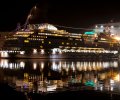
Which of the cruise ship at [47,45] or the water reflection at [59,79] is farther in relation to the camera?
the cruise ship at [47,45]

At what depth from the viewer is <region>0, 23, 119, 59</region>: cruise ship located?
5853 centimetres

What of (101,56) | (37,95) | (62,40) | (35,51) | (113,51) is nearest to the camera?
(37,95)

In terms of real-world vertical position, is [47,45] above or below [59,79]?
above

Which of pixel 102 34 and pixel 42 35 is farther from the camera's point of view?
pixel 102 34

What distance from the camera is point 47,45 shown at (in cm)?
6022

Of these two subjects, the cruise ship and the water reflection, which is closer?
the water reflection

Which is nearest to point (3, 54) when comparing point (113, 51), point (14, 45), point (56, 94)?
point (14, 45)

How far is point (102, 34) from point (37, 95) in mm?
65984

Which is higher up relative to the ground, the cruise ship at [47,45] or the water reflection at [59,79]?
the cruise ship at [47,45]

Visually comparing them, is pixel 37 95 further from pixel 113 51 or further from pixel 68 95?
pixel 113 51

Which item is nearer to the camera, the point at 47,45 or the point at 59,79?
the point at 59,79

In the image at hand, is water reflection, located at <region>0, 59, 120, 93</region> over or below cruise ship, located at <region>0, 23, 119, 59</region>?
below

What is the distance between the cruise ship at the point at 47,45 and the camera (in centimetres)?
5853

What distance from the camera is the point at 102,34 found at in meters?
77.4
